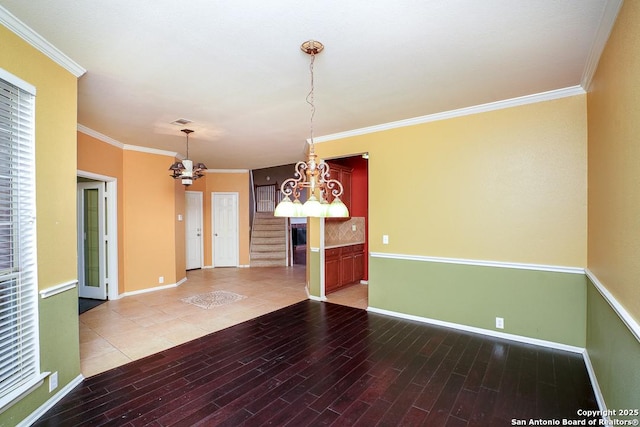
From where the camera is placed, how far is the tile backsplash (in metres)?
5.40

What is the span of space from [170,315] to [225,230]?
4.15 meters

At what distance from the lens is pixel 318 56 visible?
2.34m

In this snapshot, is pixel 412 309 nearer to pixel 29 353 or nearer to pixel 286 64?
pixel 286 64

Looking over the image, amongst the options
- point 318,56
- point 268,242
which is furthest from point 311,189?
point 268,242

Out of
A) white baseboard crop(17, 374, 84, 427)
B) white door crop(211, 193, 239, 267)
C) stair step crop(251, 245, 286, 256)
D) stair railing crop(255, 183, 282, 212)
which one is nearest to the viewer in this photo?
white baseboard crop(17, 374, 84, 427)

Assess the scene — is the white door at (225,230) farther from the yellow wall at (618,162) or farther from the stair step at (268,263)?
the yellow wall at (618,162)

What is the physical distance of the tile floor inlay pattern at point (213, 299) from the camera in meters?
4.73

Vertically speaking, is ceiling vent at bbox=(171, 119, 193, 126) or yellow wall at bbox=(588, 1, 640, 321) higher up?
ceiling vent at bbox=(171, 119, 193, 126)

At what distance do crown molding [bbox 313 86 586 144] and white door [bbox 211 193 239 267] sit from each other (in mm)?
4614

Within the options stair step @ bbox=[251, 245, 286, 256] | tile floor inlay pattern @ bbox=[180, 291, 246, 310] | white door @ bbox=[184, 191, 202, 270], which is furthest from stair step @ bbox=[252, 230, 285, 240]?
tile floor inlay pattern @ bbox=[180, 291, 246, 310]

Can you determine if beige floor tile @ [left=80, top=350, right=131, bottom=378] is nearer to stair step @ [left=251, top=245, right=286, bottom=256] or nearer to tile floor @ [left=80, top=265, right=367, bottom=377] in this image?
tile floor @ [left=80, top=265, right=367, bottom=377]

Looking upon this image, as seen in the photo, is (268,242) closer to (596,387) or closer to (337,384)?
(337,384)

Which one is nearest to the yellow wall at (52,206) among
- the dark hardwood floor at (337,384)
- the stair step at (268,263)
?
the dark hardwood floor at (337,384)

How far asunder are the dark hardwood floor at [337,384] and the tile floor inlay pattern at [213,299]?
1.35 meters
